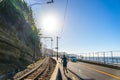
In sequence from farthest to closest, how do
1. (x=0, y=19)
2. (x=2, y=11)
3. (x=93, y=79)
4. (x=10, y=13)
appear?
(x=10, y=13) → (x=2, y=11) → (x=0, y=19) → (x=93, y=79)

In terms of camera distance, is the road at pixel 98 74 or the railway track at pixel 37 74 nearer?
the road at pixel 98 74

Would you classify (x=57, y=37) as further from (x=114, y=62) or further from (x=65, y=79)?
(x=65, y=79)

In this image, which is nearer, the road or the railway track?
the road

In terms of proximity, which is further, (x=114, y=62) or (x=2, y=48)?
(x=114, y=62)

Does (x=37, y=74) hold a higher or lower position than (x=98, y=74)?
lower

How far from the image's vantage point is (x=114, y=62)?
2900 centimetres

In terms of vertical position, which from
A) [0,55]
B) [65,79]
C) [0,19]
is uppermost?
[0,19]

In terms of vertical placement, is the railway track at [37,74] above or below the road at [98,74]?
below

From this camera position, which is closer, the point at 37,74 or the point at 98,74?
the point at 98,74

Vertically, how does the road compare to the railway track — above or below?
above

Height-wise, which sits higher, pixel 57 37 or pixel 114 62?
pixel 57 37

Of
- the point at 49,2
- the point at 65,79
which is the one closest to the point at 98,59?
the point at 49,2

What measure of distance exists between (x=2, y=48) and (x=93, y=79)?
14.0 m

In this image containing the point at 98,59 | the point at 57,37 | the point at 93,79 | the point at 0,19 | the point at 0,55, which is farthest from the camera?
the point at 57,37
